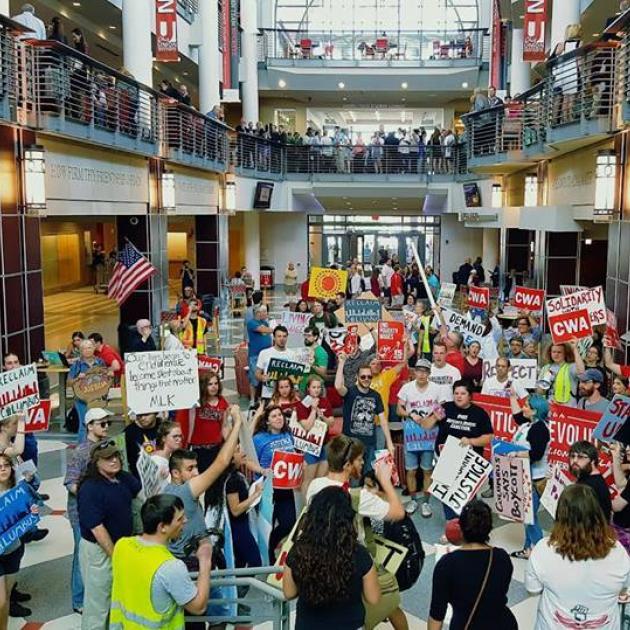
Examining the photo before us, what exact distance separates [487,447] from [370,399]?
50.1 inches

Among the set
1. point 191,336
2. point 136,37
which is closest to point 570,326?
point 191,336

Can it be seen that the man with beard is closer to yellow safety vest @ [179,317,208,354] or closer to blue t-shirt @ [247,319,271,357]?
blue t-shirt @ [247,319,271,357]

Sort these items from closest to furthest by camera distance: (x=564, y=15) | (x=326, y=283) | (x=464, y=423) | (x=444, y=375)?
1. (x=464, y=423)
2. (x=444, y=375)
3. (x=326, y=283)
4. (x=564, y=15)

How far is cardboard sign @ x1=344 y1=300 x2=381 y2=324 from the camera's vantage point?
13461 mm

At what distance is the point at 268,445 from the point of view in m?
7.03

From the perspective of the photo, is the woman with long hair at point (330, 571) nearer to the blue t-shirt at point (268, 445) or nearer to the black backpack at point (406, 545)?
the black backpack at point (406, 545)

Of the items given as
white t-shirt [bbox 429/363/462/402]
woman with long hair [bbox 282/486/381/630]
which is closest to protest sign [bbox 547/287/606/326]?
white t-shirt [bbox 429/363/462/402]

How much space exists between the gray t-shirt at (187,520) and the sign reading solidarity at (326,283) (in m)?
10.5

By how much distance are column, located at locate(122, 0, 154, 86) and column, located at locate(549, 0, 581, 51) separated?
8703 millimetres

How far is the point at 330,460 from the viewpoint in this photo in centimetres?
520

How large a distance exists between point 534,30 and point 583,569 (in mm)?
16222

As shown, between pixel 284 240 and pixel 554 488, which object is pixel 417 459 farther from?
pixel 284 240

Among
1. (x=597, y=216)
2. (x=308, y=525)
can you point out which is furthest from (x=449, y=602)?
(x=597, y=216)

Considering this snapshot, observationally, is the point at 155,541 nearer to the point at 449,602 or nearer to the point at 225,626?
the point at 449,602
